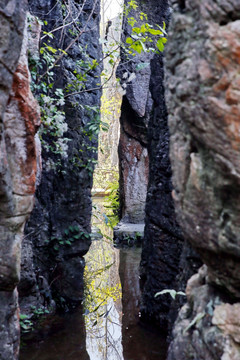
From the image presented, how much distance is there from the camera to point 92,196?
18.0 ft

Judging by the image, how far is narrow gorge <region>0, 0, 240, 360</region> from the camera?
1.48 metres

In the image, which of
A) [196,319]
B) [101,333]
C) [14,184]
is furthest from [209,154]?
[101,333]

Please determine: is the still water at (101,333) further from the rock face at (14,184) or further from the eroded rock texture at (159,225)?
the rock face at (14,184)

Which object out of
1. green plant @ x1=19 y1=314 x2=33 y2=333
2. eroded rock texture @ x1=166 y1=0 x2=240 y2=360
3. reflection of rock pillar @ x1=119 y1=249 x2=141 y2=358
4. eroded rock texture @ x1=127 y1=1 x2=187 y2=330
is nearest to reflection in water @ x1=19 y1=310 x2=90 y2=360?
→ green plant @ x1=19 y1=314 x2=33 y2=333

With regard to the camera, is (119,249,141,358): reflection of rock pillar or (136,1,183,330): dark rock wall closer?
(136,1,183,330): dark rock wall

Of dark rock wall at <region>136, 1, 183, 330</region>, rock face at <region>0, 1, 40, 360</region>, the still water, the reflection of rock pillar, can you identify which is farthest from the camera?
the reflection of rock pillar

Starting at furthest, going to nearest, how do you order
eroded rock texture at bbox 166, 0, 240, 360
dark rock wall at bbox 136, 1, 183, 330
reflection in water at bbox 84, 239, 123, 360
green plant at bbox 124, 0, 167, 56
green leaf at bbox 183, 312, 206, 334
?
1. dark rock wall at bbox 136, 1, 183, 330
2. reflection in water at bbox 84, 239, 123, 360
3. green plant at bbox 124, 0, 167, 56
4. green leaf at bbox 183, 312, 206, 334
5. eroded rock texture at bbox 166, 0, 240, 360

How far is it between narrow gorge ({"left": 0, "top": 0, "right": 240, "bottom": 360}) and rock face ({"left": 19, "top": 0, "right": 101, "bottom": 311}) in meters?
0.02

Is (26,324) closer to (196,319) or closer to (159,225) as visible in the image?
(159,225)

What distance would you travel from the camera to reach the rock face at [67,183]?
4.84 m

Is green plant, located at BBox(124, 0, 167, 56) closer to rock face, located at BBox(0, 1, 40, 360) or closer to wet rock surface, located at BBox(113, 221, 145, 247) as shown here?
rock face, located at BBox(0, 1, 40, 360)

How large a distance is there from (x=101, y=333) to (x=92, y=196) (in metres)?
1.88

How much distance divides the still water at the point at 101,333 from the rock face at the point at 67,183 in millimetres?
359

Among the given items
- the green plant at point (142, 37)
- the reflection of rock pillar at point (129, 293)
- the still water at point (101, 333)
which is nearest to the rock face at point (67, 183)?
the still water at point (101, 333)
